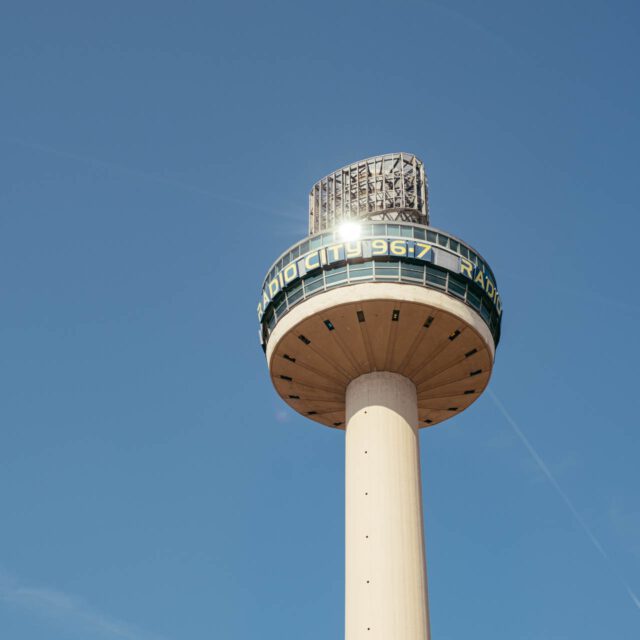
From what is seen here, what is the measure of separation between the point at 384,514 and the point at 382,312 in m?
13.1

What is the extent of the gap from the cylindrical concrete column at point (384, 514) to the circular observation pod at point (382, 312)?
93.5 inches

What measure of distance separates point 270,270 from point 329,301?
762 cm

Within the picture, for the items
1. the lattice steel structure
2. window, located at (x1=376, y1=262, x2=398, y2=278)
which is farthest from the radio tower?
the lattice steel structure

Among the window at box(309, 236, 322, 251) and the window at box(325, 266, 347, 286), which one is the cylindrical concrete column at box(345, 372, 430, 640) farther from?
the window at box(309, 236, 322, 251)

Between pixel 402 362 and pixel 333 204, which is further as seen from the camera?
pixel 333 204

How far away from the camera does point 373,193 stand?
71.8 meters

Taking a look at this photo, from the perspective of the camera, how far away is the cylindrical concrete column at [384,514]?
53.4 metres

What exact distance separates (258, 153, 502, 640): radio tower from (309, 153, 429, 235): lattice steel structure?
7.57 metres

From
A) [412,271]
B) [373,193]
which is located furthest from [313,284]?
[373,193]

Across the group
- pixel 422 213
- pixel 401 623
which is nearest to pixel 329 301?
Result: pixel 422 213

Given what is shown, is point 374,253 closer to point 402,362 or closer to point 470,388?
point 402,362

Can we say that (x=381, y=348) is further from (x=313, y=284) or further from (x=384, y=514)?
(x=384, y=514)

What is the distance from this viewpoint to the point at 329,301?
59781 mm

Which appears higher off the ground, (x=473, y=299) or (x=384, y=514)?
(x=473, y=299)
